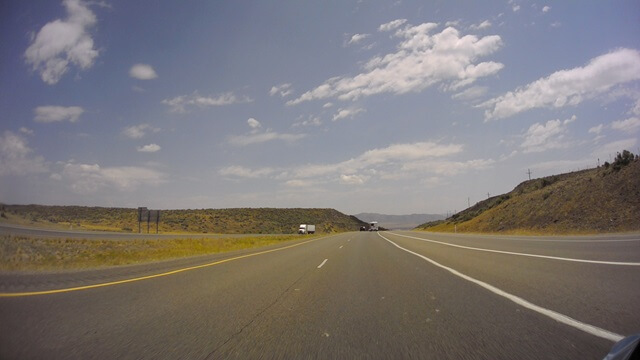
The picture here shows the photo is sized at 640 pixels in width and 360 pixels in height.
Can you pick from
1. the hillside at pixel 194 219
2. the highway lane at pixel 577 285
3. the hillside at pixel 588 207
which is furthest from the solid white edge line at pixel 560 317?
the hillside at pixel 194 219

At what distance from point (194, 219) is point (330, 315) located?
96.4 m

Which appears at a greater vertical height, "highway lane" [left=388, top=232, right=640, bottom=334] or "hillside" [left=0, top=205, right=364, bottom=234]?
"hillside" [left=0, top=205, right=364, bottom=234]

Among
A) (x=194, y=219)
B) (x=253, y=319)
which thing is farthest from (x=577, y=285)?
(x=194, y=219)

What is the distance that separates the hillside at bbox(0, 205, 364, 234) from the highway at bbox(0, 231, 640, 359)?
6484 centimetres

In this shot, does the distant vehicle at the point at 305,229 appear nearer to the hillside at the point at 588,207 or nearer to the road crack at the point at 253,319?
the hillside at the point at 588,207

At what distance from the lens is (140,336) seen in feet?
17.8

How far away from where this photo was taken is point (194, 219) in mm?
98312

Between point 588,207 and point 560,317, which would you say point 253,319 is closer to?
point 560,317

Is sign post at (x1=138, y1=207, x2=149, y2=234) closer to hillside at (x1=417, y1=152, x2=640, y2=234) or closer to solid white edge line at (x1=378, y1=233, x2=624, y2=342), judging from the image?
hillside at (x1=417, y1=152, x2=640, y2=234)

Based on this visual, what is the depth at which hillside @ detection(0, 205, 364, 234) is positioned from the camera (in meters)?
81.5

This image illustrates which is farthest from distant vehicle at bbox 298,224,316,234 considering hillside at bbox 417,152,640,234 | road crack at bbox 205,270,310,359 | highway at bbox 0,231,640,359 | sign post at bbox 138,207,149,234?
road crack at bbox 205,270,310,359

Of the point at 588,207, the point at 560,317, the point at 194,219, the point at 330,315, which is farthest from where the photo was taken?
the point at 194,219

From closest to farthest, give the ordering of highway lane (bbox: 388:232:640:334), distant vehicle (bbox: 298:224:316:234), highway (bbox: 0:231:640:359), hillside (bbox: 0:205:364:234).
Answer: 1. highway (bbox: 0:231:640:359)
2. highway lane (bbox: 388:232:640:334)
3. hillside (bbox: 0:205:364:234)
4. distant vehicle (bbox: 298:224:316:234)

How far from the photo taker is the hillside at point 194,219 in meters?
81.5
